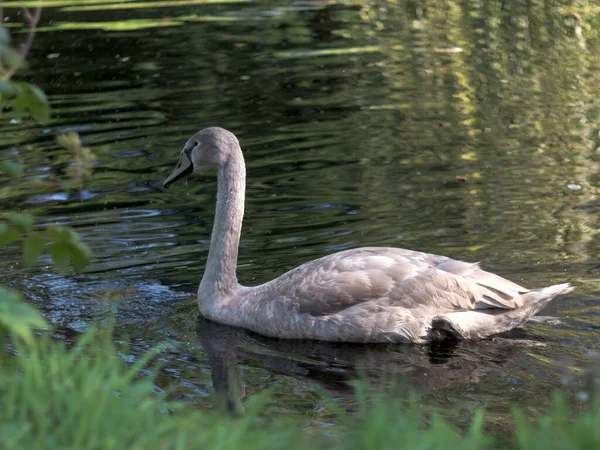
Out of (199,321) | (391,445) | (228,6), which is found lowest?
(228,6)

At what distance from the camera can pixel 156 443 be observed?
4.01 metres

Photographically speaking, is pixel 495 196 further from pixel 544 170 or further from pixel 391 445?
pixel 391 445

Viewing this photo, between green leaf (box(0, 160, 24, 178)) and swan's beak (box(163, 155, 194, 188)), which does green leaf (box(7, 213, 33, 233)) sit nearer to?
green leaf (box(0, 160, 24, 178))

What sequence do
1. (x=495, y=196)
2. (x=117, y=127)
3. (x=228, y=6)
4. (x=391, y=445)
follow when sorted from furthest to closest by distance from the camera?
1. (x=228, y=6)
2. (x=117, y=127)
3. (x=495, y=196)
4. (x=391, y=445)

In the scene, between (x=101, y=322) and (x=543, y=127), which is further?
(x=543, y=127)

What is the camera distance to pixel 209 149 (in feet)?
28.2

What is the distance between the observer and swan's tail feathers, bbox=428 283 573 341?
23.7 ft

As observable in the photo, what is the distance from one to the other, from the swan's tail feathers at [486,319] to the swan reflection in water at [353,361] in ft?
0.23

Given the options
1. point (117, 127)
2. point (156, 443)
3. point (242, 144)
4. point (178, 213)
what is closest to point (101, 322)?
point (178, 213)

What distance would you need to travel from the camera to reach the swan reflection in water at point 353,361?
6.61 meters

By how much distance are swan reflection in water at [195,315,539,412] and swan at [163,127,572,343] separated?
10cm

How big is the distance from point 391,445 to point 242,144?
9.87 meters

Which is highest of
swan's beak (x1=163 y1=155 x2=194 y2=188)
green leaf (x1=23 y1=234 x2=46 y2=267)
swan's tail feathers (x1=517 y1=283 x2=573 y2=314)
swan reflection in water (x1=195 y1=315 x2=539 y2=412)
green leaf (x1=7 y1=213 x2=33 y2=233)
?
green leaf (x1=7 y1=213 x2=33 y2=233)

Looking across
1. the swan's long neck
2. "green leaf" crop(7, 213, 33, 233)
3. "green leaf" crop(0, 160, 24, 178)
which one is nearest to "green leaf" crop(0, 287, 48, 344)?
"green leaf" crop(7, 213, 33, 233)
